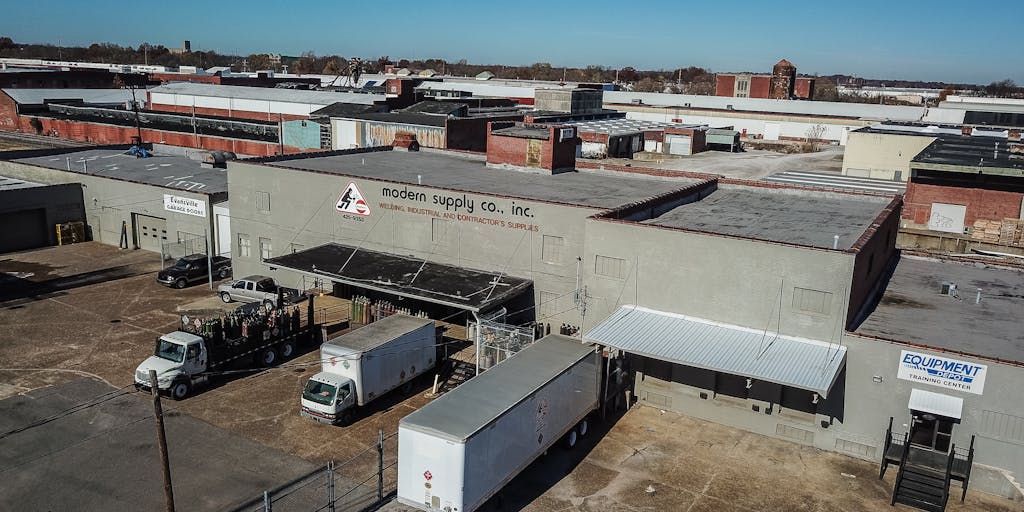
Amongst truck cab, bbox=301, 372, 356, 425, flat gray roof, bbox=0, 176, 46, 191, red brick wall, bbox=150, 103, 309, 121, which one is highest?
red brick wall, bbox=150, 103, 309, 121

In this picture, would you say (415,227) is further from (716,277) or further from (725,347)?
(725,347)

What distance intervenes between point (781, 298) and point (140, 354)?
23809 mm

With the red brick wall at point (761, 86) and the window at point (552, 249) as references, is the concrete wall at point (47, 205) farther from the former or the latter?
the red brick wall at point (761, 86)

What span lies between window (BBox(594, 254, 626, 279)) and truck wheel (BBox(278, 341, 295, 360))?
1233 cm

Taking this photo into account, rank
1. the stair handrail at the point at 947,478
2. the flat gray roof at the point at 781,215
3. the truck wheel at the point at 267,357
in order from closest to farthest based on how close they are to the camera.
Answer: the stair handrail at the point at 947,478
the flat gray roof at the point at 781,215
the truck wheel at the point at 267,357

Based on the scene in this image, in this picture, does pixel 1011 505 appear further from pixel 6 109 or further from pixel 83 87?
pixel 83 87

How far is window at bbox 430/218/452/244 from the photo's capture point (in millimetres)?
32562

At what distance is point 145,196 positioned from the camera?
44.1 metres

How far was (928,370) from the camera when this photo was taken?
21.2 metres

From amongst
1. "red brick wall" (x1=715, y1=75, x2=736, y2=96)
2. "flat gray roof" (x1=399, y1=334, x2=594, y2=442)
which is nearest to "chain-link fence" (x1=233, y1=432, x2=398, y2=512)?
"flat gray roof" (x1=399, y1=334, x2=594, y2=442)

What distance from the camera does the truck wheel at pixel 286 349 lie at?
28844mm

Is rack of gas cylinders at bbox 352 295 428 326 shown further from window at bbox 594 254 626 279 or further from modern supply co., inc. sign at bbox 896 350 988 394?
modern supply co., inc. sign at bbox 896 350 988 394

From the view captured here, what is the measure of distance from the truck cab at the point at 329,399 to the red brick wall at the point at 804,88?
140 metres

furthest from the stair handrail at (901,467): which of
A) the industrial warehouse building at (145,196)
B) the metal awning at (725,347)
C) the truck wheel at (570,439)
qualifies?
the industrial warehouse building at (145,196)
